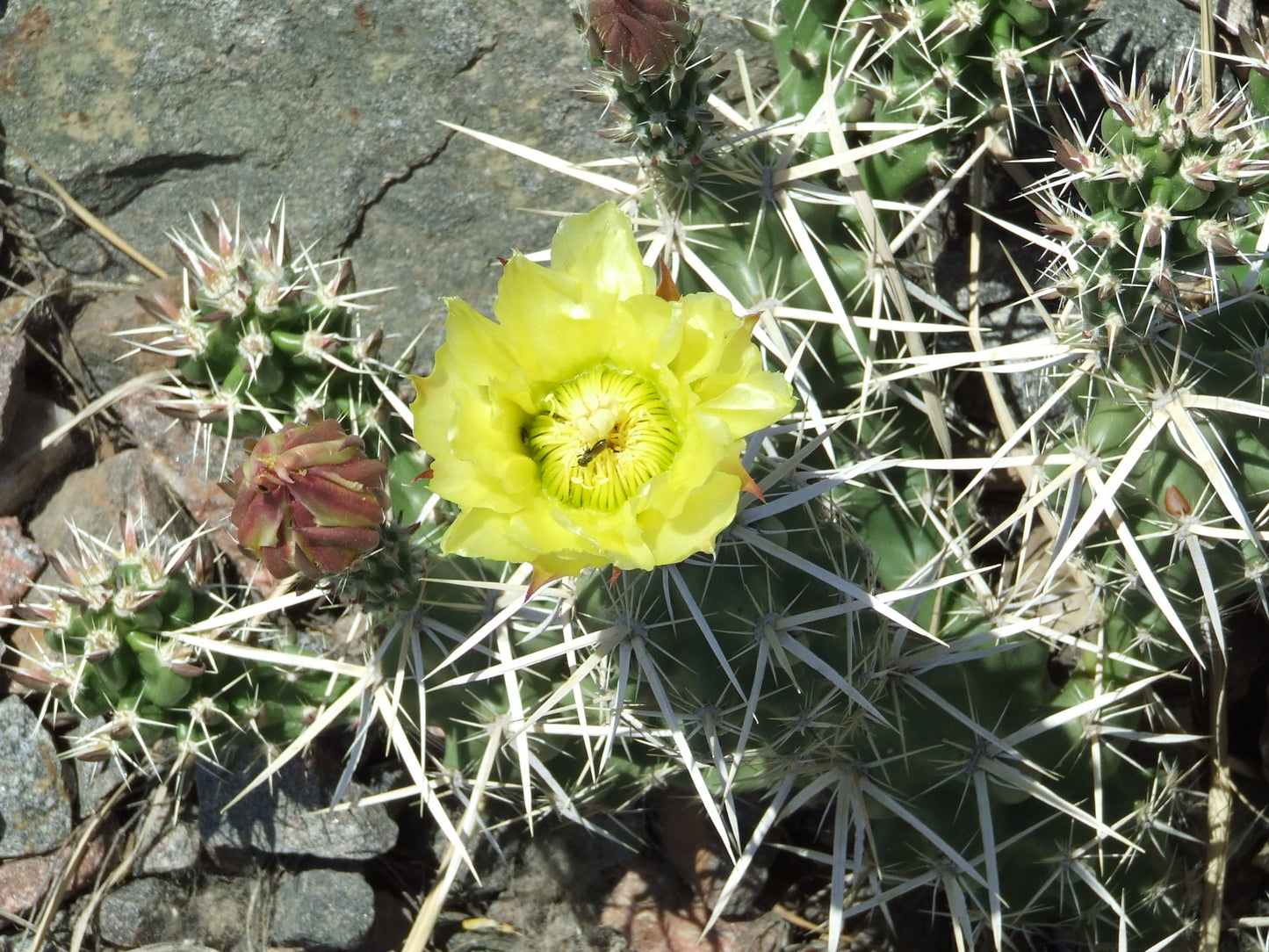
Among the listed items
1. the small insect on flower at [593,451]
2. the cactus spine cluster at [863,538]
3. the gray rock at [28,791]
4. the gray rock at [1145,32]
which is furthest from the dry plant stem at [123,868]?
the gray rock at [1145,32]

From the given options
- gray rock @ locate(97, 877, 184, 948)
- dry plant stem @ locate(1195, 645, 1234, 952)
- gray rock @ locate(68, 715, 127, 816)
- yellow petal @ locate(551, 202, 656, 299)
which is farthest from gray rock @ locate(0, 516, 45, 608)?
dry plant stem @ locate(1195, 645, 1234, 952)

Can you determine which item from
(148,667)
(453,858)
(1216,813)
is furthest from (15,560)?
(1216,813)

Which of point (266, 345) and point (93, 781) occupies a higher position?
point (266, 345)

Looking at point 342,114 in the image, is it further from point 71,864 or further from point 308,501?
point 71,864

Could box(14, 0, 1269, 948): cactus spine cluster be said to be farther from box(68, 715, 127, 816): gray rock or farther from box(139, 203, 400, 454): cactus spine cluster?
box(68, 715, 127, 816): gray rock

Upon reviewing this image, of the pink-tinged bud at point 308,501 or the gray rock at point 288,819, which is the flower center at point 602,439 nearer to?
the pink-tinged bud at point 308,501
